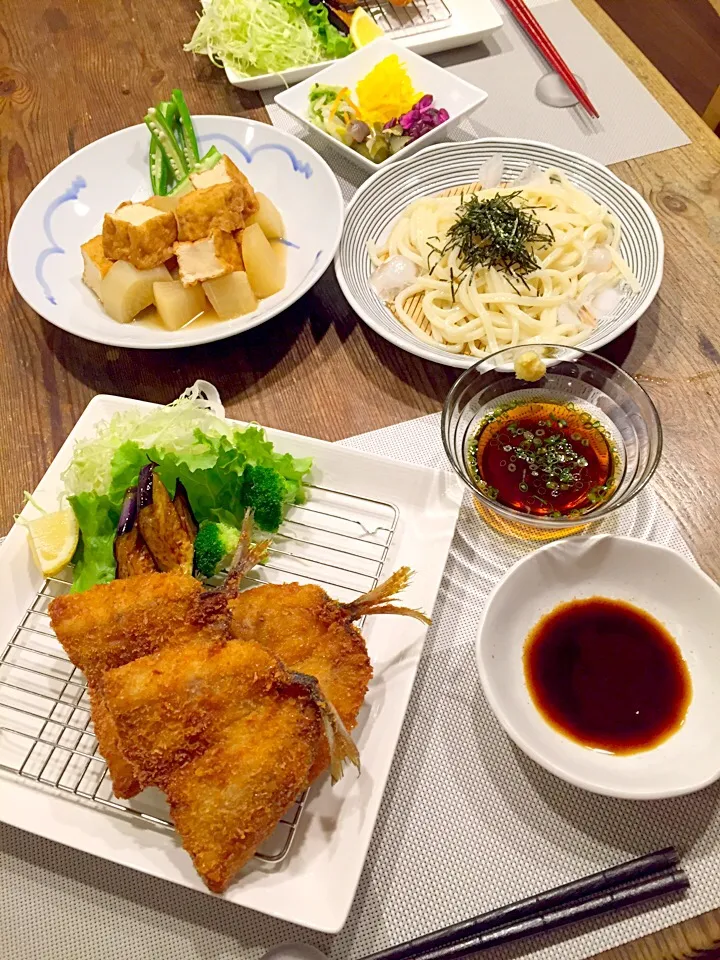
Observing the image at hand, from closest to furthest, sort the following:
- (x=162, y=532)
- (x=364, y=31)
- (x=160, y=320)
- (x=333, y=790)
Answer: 1. (x=333, y=790)
2. (x=162, y=532)
3. (x=160, y=320)
4. (x=364, y=31)

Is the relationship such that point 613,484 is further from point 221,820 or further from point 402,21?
point 402,21

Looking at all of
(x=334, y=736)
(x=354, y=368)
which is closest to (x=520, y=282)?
(x=354, y=368)

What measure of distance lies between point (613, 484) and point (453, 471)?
41 centimetres

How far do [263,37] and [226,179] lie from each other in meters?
1.03

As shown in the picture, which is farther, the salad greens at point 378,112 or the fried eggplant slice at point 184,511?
the salad greens at point 378,112

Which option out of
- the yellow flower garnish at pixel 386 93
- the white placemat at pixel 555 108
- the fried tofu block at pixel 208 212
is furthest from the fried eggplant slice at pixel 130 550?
the yellow flower garnish at pixel 386 93

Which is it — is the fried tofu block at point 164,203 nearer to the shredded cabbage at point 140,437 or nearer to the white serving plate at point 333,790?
the shredded cabbage at point 140,437

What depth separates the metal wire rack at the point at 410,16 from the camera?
3.12 metres

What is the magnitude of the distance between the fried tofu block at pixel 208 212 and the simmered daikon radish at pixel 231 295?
161mm

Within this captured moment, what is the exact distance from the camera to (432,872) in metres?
1.45

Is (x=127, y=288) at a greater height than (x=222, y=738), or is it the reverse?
(x=127, y=288)

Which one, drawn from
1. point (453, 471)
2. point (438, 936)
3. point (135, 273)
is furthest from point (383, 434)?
point (438, 936)

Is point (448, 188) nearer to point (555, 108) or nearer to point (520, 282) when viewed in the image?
point (520, 282)

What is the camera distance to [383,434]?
2096 mm
